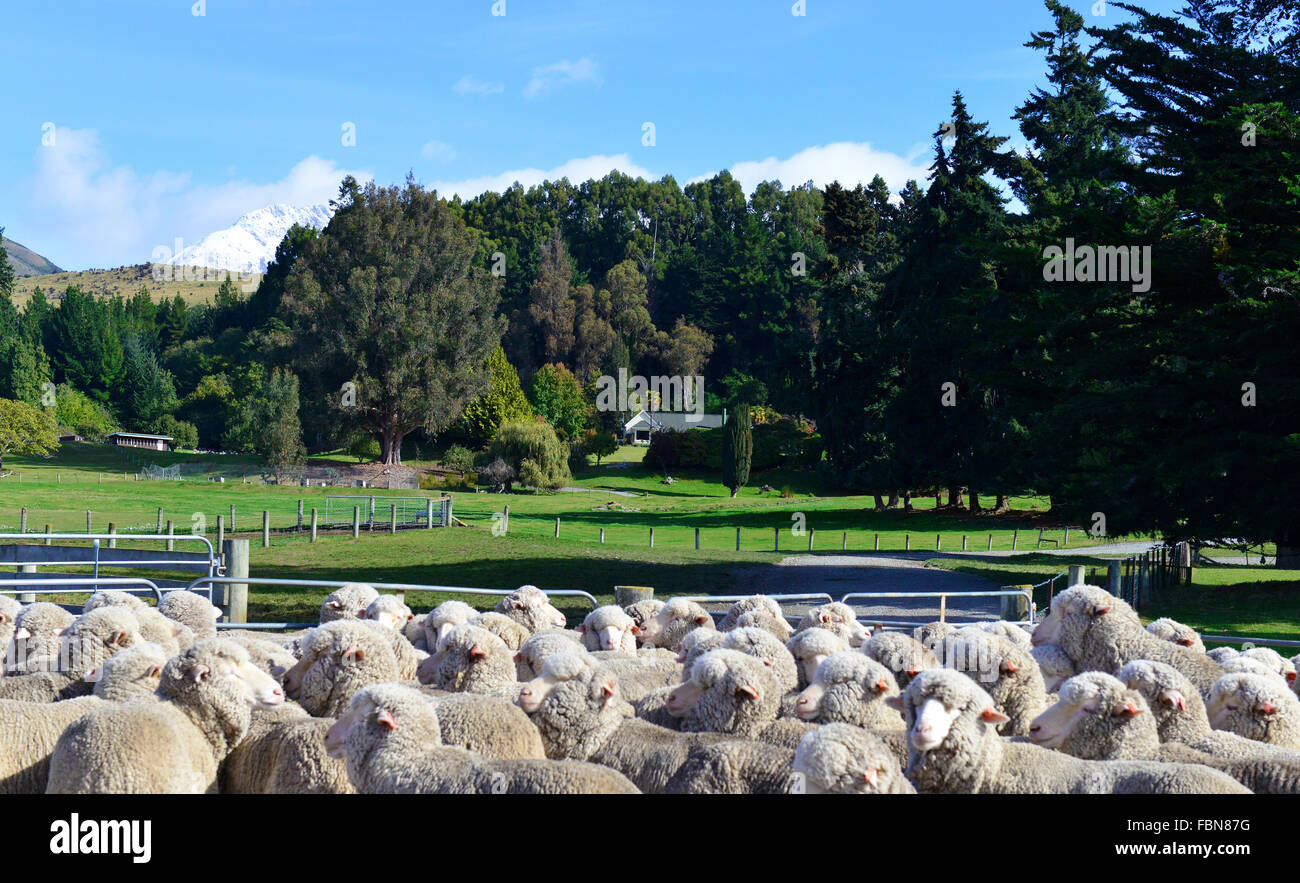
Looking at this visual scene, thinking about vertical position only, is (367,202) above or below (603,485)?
above

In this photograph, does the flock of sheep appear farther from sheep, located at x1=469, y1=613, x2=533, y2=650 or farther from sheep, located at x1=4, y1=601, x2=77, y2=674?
sheep, located at x1=469, y1=613, x2=533, y2=650

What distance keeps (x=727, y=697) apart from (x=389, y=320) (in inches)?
2663

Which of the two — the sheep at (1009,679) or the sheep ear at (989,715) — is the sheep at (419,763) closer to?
Result: the sheep ear at (989,715)

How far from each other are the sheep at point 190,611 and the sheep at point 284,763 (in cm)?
371

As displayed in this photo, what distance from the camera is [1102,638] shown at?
7867mm

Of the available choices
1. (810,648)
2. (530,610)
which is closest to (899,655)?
(810,648)

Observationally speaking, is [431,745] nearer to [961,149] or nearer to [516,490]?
[961,149]

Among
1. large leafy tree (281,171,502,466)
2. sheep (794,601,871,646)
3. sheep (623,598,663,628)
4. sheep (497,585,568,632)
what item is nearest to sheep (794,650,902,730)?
sheep (794,601,871,646)

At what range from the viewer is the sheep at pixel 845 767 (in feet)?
14.3

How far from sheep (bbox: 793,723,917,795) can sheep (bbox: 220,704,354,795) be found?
7.13 feet

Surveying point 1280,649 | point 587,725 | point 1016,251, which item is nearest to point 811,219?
point 1016,251

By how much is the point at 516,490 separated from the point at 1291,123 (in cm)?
4623

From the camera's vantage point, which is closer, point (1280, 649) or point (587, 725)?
point (587, 725)

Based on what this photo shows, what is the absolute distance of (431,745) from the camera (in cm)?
497
